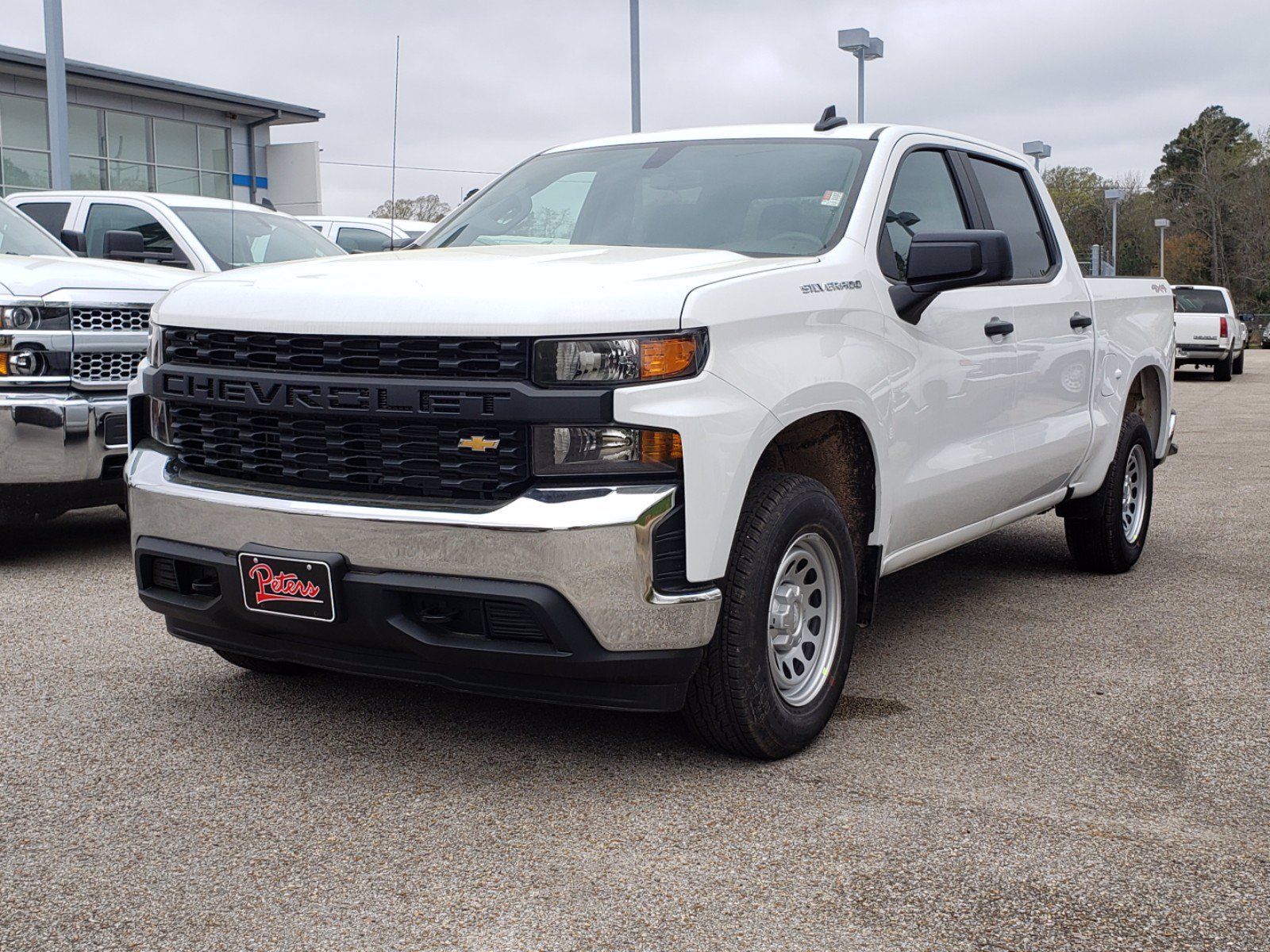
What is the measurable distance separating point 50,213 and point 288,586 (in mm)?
7809

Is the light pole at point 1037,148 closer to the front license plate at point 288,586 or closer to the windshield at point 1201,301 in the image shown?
the windshield at point 1201,301

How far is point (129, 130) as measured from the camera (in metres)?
31.5

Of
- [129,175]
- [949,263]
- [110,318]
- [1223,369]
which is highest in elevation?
[129,175]

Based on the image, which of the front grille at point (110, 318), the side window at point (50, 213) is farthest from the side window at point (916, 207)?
the side window at point (50, 213)

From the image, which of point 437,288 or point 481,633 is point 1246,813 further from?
→ point 437,288

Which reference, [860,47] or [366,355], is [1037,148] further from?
[366,355]

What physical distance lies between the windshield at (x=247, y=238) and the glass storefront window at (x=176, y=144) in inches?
954

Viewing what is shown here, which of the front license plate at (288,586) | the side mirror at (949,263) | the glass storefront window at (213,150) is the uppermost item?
the glass storefront window at (213,150)

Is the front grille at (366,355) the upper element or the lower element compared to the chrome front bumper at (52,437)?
upper

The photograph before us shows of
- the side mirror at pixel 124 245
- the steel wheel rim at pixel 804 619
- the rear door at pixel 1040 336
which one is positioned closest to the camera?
the steel wheel rim at pixel 804 619

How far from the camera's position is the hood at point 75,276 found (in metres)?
6.42

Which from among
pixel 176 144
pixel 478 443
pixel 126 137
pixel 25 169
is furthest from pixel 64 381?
pixel 176 144

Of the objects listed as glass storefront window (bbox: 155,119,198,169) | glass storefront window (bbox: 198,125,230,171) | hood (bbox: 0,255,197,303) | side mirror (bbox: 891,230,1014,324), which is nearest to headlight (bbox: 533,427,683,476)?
side mirror (bbox: 891,230,1014,324)

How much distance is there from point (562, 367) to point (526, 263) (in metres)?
Result: 0.58
